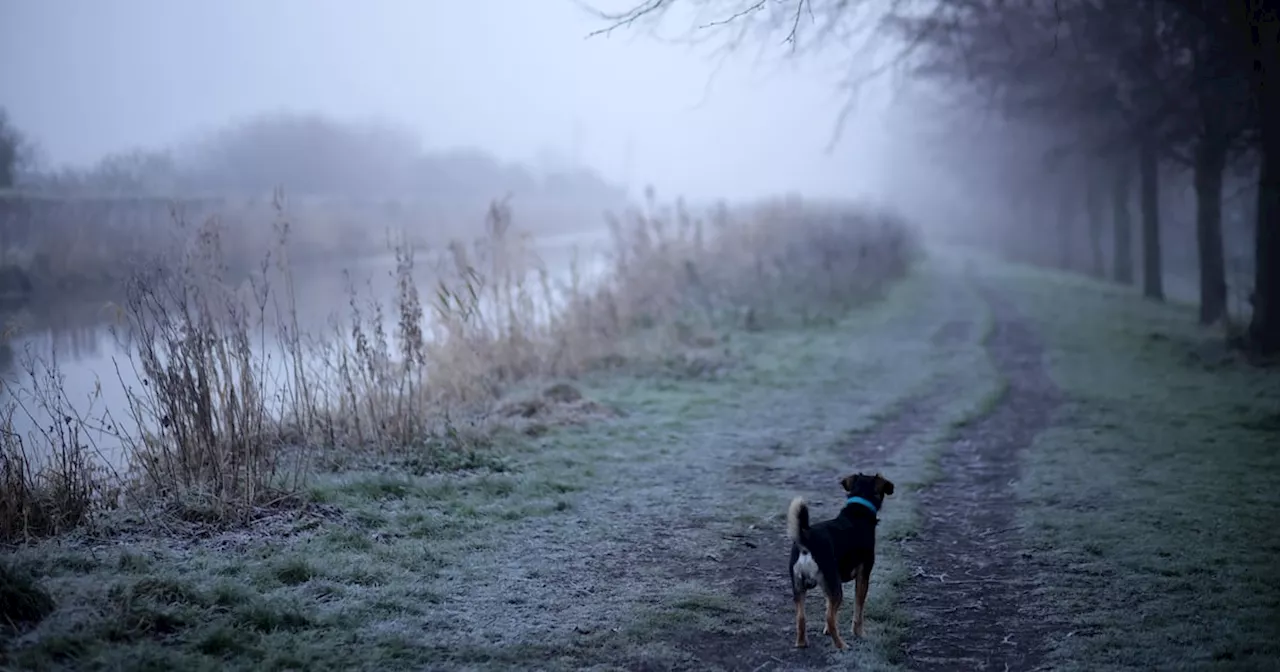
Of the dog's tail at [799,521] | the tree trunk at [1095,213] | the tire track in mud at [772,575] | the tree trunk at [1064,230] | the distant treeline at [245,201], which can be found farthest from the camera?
the tree trunk at [1064,230]

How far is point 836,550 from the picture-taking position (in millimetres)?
5203

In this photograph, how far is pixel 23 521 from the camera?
20.3ft

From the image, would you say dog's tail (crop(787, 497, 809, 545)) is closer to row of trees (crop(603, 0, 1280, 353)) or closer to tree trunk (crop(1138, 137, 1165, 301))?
row of trees (crop(603, 0, 1280, 353))

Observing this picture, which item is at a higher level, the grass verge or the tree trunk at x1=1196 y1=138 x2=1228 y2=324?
the tree trunk at x1=1196 y1=138 x2=1228 y2=324

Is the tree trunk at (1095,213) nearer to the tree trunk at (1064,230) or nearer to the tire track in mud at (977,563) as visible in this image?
the tree trunk at (1064,230)

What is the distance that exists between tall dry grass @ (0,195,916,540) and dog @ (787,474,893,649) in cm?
393

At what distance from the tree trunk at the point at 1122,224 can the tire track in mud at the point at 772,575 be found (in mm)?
19098

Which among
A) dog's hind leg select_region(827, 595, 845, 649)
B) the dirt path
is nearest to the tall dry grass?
the dirt path

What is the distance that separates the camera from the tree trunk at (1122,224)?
27.2 m

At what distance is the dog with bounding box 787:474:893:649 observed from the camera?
5016 millimetres

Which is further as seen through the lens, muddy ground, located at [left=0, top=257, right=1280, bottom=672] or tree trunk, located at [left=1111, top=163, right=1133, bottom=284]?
tree trunk, located at [left=1111, top=163, right=1133, bottom=284]

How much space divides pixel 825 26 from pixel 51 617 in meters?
10.5

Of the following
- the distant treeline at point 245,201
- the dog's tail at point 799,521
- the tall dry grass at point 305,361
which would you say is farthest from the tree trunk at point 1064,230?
the dog's tail at point 799,521

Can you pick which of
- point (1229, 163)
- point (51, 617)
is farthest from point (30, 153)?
point (1229, 163)
